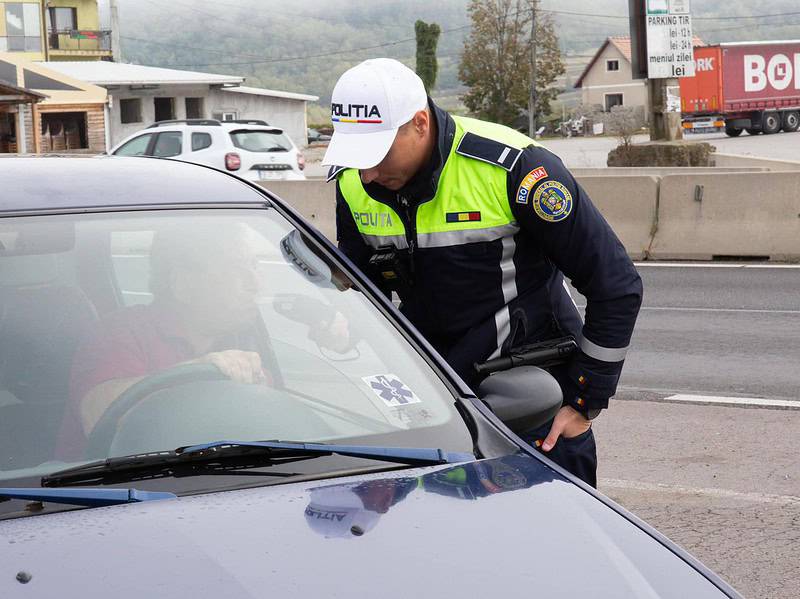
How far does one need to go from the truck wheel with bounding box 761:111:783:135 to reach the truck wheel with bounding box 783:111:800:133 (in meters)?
0.36

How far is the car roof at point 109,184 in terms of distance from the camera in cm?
297

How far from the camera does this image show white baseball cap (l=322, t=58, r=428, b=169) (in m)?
3.28

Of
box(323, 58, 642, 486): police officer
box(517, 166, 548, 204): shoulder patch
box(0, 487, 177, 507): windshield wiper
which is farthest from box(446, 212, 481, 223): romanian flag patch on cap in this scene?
box(0, 487, 177, 507): windshield wiper

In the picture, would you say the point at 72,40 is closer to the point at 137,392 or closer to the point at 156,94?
the point at 156,94

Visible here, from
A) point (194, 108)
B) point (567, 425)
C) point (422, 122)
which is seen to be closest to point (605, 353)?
point (567, 425)

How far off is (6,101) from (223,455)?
149ft

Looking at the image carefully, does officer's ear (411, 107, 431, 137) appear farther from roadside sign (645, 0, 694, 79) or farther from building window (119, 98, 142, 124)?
building window (119, 98, 142, 124)

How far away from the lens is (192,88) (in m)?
62.9

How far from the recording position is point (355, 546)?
216 centimetres

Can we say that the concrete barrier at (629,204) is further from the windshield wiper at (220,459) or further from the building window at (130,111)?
the building window at (130,111)

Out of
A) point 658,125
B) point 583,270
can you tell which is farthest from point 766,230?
point 583,270

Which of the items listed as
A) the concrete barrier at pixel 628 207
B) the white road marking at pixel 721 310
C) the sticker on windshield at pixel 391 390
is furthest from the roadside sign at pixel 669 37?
the sticker on windshield at pixel 391 390

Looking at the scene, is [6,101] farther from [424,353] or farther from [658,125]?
[424,353]

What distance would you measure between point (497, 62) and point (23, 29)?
32488mm
